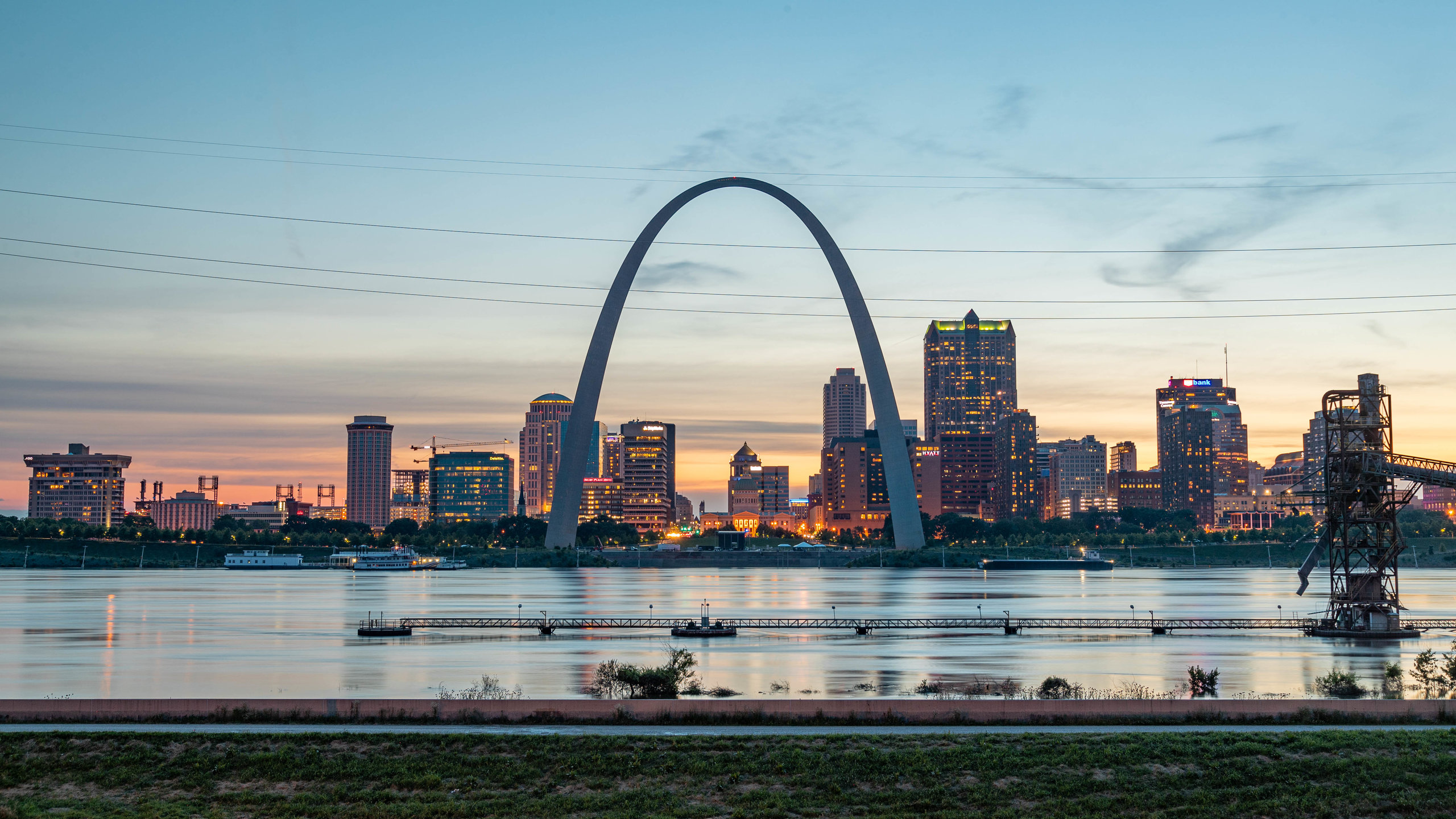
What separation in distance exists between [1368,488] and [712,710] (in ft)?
109

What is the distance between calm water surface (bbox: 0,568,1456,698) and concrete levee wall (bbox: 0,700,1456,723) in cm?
1054

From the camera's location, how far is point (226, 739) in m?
19.0

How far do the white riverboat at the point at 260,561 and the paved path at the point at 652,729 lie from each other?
163 metres

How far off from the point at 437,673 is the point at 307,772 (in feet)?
73.1

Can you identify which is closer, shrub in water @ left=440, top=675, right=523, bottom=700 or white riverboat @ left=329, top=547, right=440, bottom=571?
shrub in water @ left=440, top=675, right=523, bottom=700

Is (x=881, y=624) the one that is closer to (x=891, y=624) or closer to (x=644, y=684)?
(x=891, y=624)

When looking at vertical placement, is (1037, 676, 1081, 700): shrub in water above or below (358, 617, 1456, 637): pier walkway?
above

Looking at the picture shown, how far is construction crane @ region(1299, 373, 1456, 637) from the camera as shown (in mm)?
44500

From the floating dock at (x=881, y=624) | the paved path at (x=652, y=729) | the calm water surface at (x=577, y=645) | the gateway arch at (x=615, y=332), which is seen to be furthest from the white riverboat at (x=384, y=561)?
the paved path at (x=652, y=729)

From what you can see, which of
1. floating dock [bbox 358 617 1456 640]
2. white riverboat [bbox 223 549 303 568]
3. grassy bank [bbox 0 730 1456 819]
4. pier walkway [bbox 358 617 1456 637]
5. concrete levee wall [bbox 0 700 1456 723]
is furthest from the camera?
white riverboat [bbox 223 549 303 568]

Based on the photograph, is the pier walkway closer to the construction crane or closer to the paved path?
the construction crane

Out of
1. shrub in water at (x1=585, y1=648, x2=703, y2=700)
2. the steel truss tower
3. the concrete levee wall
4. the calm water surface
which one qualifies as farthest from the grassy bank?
the steel truss tower

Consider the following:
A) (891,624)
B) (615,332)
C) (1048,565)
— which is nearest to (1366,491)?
(891,624)

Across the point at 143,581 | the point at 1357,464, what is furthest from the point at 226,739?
the point at 143,581
